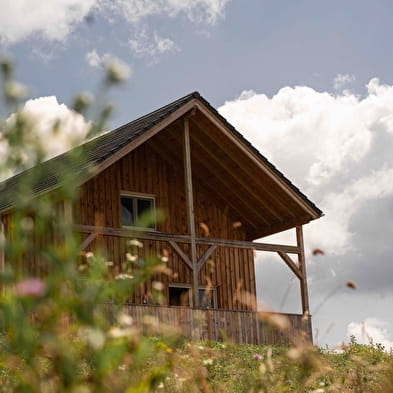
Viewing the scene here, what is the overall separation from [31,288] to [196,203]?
18582 millimetres

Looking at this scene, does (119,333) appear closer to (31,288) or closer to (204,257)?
(31,288)

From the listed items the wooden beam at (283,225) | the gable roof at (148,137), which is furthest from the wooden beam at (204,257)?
the wooden beam at (283,225)

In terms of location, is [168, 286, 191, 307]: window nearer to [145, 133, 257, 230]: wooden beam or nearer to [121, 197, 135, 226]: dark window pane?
[121, 197, 135, 226]: dark window pane

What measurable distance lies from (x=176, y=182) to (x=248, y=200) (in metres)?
1.78

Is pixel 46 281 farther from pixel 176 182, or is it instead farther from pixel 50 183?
pixel 176 182

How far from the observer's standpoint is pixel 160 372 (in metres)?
2.89

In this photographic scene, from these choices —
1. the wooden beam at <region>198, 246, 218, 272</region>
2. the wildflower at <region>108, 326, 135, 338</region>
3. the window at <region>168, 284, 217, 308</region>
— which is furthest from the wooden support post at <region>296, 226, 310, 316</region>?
the wildflower at <region>108, 326, 135, 338</region>

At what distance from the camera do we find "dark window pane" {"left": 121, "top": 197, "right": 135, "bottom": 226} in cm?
1945

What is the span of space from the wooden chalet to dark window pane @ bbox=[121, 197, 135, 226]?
2 cm

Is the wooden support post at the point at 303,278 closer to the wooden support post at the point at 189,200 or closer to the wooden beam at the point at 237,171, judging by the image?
the wooden beam at the point at 237,171

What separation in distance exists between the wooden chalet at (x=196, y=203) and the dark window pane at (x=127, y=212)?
0.07 ft

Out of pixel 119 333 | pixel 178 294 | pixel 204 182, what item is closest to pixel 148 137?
pixel 204 182

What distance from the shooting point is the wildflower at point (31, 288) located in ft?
7.84

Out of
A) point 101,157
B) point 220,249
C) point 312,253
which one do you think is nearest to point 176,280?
point 220,249
